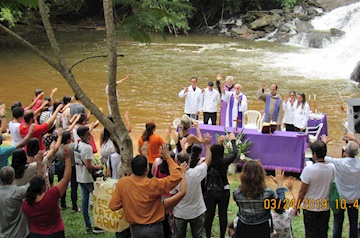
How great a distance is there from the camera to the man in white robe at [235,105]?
37.0 feet

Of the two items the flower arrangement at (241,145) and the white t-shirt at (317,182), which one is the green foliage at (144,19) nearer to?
the white t-shirt at (317,182)

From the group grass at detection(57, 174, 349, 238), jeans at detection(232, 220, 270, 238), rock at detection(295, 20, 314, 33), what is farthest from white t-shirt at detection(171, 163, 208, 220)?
rock at detection(295, 20, 314, 33)

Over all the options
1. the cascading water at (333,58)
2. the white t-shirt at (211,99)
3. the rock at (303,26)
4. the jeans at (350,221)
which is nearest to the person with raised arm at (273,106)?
the white t-shirt at (211,99)

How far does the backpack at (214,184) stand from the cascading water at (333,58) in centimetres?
1549

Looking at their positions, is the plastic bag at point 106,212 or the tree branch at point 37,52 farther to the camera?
the plastic bag at point 106,212

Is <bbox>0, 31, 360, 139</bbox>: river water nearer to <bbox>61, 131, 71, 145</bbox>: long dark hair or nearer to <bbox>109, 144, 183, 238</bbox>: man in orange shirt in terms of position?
<bbox>61, 131, 71, 145</bbox>: long dark hair

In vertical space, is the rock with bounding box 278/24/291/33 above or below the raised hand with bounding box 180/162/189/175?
above

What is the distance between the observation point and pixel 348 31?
28484 millimetres

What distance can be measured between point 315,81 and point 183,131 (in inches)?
533

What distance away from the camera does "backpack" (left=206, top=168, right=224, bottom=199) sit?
19.5 ft

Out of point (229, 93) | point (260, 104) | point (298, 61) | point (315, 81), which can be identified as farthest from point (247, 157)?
point (298, 61)

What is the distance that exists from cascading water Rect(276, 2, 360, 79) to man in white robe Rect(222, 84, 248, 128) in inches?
393

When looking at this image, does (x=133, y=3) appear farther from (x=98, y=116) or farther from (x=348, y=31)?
(x=348, y=31)

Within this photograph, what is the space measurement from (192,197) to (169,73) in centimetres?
1629
